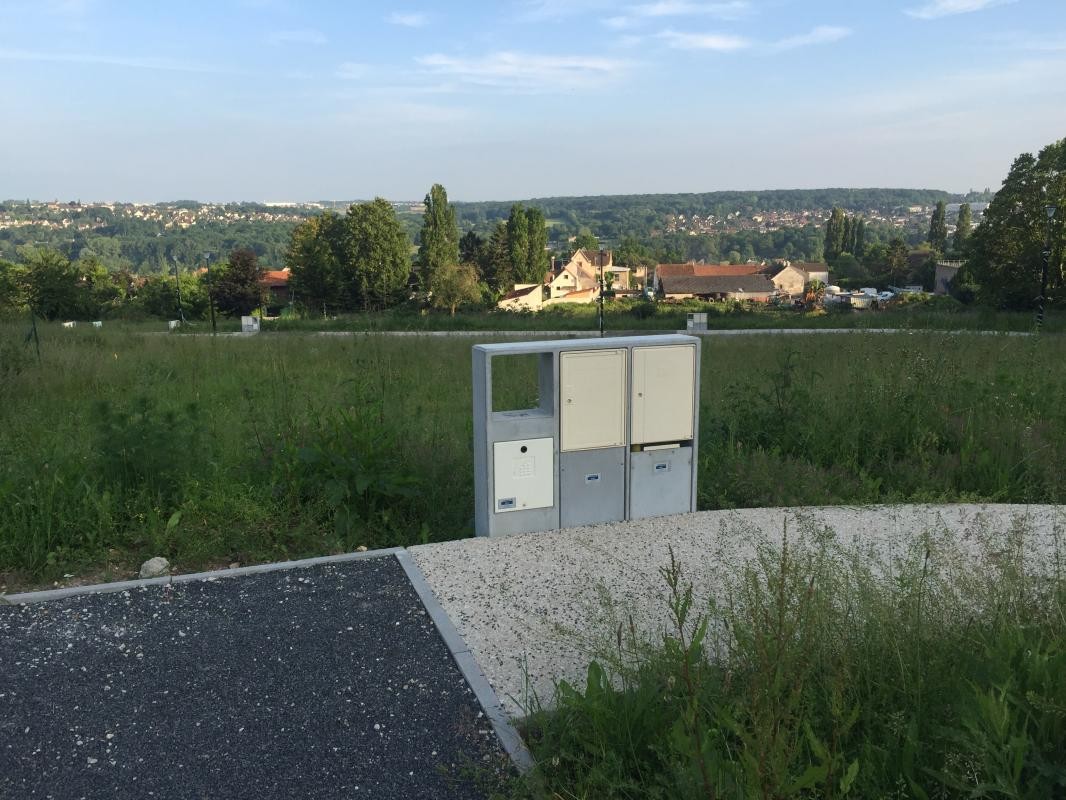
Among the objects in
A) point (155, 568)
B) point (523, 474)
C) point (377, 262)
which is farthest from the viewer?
point (377, 262)

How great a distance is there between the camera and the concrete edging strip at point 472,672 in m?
3.42

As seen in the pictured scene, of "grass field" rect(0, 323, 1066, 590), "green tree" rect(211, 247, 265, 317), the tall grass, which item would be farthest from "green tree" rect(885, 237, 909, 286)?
the tall grass

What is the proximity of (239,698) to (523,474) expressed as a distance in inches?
103

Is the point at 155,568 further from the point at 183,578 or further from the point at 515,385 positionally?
the point at 515,385

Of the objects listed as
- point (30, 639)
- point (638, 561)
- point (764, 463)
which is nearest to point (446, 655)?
point (638, 561)

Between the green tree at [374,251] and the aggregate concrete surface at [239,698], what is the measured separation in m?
52.7

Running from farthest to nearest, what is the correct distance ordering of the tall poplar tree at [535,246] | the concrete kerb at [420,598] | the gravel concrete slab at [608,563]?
1. the tall poplar tree at [535,246]
2. the gravel concrete slab at [608,563]
3. the concrete kerb at [420,598]

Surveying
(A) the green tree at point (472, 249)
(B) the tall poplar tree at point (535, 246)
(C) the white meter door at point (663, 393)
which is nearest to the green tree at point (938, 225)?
(B) the tall poplar tree at point (535, 246)

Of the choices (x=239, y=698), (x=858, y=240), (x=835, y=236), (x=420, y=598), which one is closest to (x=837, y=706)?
(x=239, y=698)

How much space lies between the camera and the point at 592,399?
610cm

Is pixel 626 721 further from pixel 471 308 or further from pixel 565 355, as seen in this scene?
pixel 471 308

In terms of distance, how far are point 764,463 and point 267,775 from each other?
5.08m

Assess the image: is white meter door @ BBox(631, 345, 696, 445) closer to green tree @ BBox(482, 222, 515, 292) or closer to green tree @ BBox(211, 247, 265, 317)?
green tree @ BBox(211, 247, 265, 317)

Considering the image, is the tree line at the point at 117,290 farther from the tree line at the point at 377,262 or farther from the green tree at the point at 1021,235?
the green tree at the point at 1021,235
